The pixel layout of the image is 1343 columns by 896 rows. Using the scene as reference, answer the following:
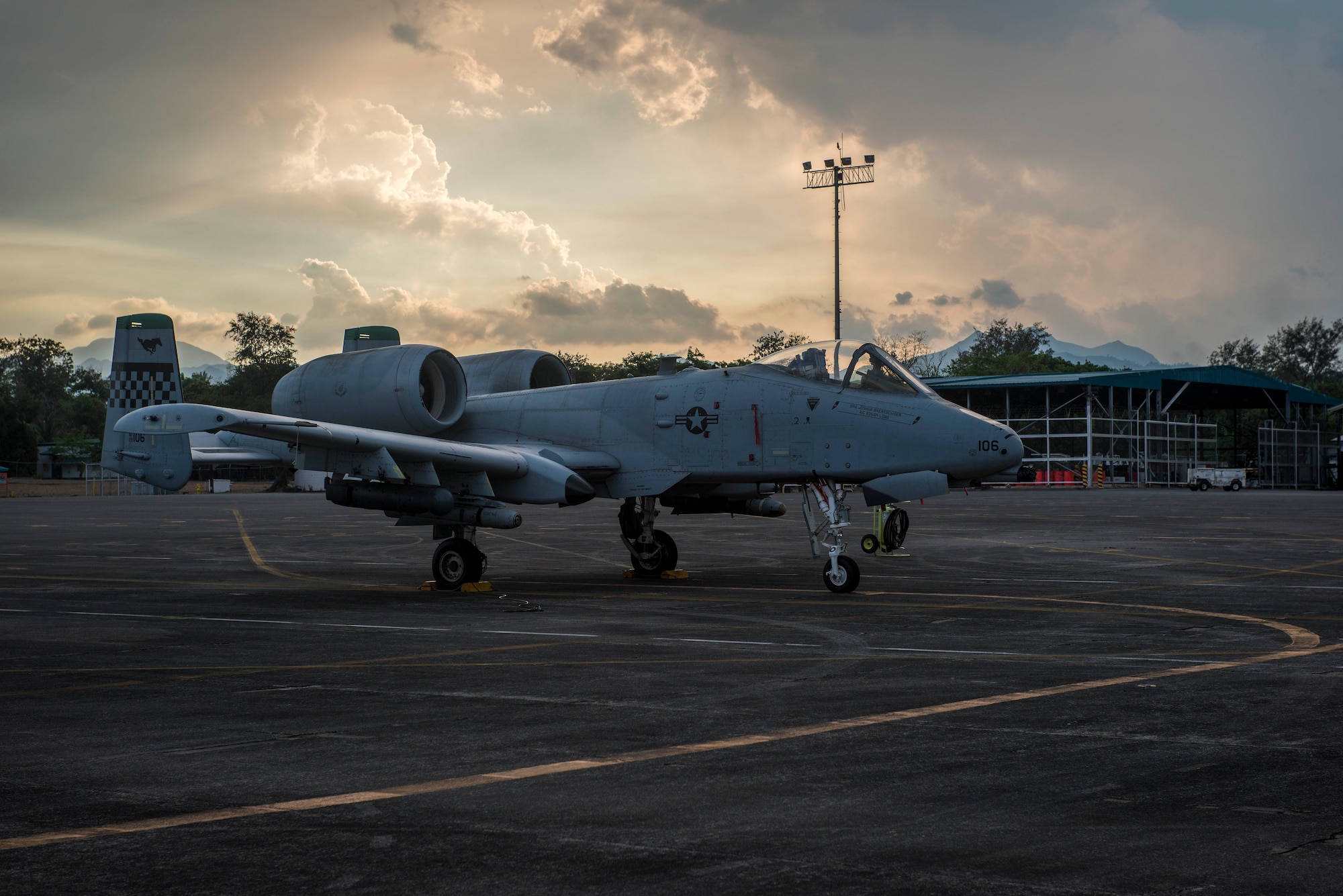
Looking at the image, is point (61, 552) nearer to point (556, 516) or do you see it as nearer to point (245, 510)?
point (556, 516)

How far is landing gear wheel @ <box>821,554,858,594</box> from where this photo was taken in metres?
16.6

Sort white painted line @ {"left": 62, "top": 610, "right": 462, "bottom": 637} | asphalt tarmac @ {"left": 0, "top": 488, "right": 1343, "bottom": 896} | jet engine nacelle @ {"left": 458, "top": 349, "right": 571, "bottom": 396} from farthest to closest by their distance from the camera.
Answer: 1. jet engine nacelle @ {"left": 458, "top": 349, "right": 571, "bottom": 396}
2. white painted line @ {"left": 62, "top": 610, "right": 462, "bottom": 637}
3. asphalt tarmac @ {"left": 0, "top": 488, "right": 1343, "bottom": 896}

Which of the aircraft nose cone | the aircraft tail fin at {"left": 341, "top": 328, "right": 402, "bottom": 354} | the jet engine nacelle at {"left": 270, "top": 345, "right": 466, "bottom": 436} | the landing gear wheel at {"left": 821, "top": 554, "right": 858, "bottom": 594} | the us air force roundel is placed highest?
the aircraft tail fin at {"left": 341, "top": 328, "right": 402, "bottom": 354}

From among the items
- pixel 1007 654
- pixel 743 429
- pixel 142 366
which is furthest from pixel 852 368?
pixel 142 366

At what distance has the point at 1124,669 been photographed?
9867 millimetres

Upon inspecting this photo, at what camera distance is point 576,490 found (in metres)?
18.2

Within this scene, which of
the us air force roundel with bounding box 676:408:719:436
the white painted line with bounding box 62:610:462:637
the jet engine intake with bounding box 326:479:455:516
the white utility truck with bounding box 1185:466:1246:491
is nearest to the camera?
the white painted line with bounding box 62:610:462:637

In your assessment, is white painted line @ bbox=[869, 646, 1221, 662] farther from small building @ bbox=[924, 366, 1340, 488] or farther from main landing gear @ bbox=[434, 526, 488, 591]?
small building @ bbox=[924, 366, 1340, 488]

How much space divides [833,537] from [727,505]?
3695mm

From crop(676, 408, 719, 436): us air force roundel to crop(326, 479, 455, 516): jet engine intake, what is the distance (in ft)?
12.4

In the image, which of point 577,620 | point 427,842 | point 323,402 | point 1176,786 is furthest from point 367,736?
point 323,402

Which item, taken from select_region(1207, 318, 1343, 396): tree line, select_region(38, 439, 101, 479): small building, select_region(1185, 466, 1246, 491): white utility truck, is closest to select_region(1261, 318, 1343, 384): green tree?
select_region(1207, 318, 1343, 396): tree line

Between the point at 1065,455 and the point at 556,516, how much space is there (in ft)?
163

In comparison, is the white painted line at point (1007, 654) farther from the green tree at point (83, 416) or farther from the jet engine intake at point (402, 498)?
the green tree at point (83, 416)
